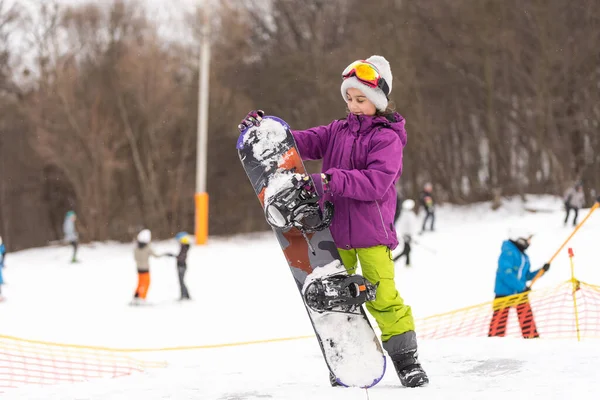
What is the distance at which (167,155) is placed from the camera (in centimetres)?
2602

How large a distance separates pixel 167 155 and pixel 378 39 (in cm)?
891

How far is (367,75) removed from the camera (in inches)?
141

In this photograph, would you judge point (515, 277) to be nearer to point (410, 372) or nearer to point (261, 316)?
point (410, 372)

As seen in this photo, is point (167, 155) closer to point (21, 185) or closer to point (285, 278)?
point (21, 185)

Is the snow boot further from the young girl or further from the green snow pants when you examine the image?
the green snow pants

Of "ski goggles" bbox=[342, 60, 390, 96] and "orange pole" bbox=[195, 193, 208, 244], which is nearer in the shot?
"ski goggles" bbox=[342, 60, 390, 96]

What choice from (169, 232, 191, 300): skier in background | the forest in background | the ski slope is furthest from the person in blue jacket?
the forest in background

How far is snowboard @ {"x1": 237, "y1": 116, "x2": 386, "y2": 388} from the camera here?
11.1 feet

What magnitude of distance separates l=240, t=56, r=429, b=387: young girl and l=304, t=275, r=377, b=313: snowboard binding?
0.10 meters

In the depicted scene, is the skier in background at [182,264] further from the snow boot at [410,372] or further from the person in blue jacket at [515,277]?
the snow boot at [410,372]

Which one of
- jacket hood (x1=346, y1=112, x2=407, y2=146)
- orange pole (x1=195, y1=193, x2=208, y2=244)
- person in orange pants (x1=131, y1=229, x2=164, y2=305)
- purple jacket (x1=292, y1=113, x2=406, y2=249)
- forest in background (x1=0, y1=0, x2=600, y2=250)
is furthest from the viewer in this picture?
forest in background (x1=0, y1=0, x2=600, y2=250)

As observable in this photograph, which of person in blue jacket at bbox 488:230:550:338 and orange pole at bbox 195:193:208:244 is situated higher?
person in blue jacket at bbox 488:230:550:338

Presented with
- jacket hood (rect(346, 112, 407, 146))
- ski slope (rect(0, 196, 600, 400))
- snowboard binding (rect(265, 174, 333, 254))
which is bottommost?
ski slope (rect(0, 196, 600, 400))

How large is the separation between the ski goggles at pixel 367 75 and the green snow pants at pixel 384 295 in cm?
85
